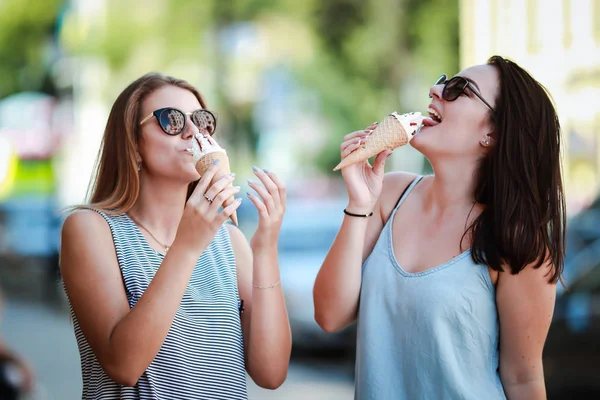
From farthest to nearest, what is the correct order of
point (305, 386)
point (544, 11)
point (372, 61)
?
point (372, 61) → point (544, 11) → point (305, 386)

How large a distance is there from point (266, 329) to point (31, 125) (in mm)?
17656

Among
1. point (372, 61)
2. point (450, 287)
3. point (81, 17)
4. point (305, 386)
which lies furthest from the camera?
point (372, 61)

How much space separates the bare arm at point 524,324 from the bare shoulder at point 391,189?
1.82 feet

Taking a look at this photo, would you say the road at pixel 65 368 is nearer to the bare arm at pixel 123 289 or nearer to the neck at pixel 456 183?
the bare arm at pixel 123 289

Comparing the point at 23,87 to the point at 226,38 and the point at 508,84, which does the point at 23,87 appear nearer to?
the point at 226,38

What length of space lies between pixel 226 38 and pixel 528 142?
54.1ft

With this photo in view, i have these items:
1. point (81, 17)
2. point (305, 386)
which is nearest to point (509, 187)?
point (305, 386)

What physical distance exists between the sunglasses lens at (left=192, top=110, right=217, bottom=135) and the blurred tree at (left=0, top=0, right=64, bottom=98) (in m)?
16.3

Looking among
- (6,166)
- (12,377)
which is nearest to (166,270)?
(12,377)

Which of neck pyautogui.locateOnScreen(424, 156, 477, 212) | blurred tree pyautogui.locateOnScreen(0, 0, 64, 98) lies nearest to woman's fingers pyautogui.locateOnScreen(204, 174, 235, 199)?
neck pyautogui.locateOnScreen(424, 156, 477, 212)

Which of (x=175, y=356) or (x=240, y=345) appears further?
(x=240, y=345)

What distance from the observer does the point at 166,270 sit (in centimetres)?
250

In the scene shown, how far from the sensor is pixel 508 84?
2.76m

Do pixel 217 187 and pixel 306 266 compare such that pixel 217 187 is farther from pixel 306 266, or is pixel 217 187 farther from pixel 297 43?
pixel 297 43
